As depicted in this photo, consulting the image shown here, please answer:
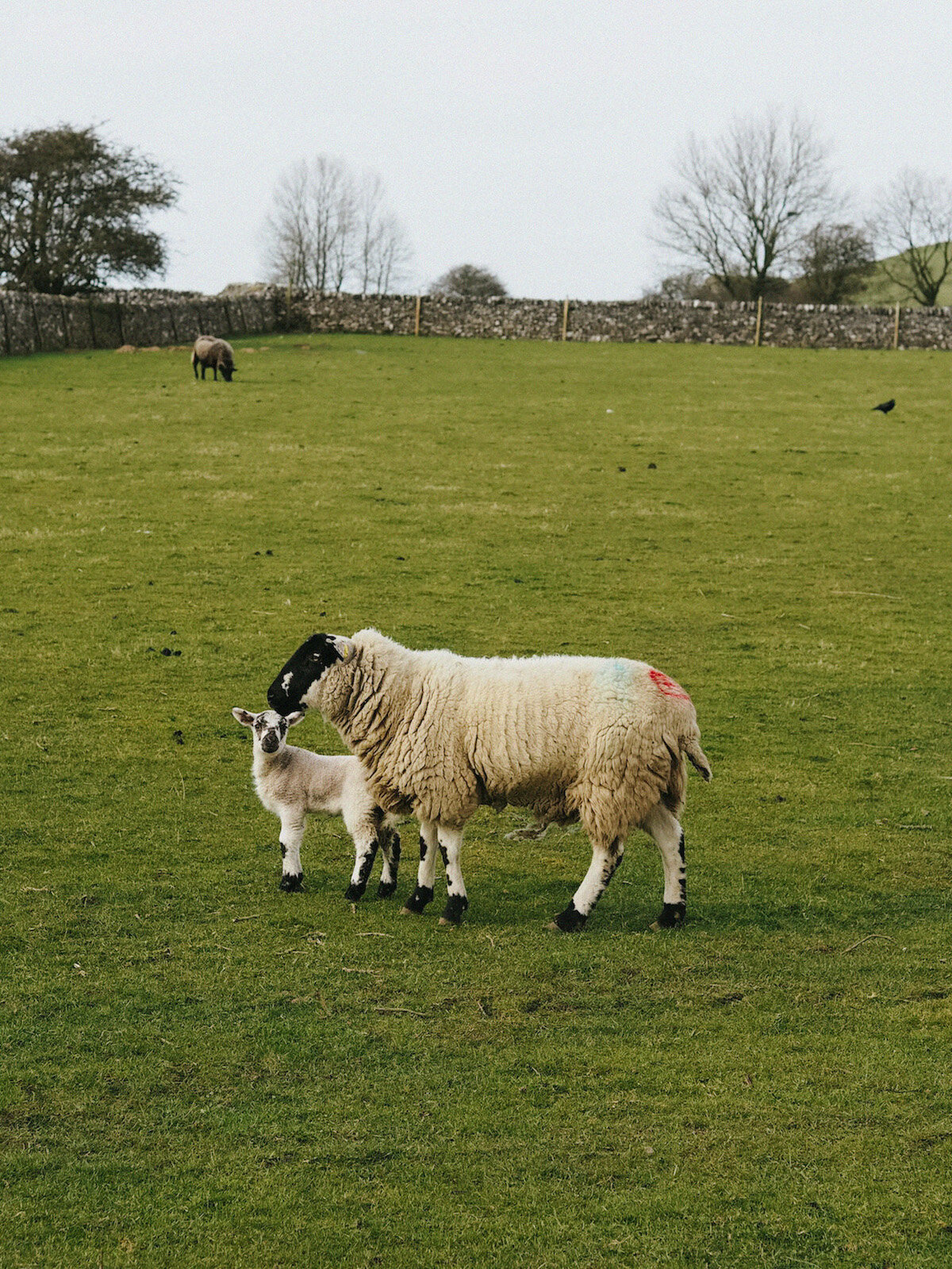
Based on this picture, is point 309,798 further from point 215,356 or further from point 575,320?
point 575,320

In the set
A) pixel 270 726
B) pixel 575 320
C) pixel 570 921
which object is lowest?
pixel 570 921

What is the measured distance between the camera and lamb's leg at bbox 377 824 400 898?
8.02 meters

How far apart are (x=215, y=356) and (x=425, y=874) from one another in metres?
23.9

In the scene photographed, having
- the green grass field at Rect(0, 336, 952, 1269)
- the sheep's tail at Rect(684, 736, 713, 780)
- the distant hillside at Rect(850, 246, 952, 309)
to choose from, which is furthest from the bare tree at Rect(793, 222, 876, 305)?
the sheep's tail at Rect(684, 736, 713, 780)

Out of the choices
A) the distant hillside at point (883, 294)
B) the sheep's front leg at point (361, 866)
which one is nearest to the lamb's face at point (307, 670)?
the sheep's front leg at point (361, 866)

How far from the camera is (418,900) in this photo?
25.1 feet

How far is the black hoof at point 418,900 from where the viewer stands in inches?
300

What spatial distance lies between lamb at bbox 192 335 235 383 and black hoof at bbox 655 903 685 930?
2421 cm

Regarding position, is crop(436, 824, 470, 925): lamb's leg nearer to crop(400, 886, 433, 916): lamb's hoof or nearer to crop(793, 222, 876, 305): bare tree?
crop(400, 886, 433, 916): lamb's hoof

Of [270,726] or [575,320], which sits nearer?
[270,726]

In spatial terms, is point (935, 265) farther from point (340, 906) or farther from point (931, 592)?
point (340, 906)

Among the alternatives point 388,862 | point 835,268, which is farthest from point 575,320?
point 388,862

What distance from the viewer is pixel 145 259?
157ft

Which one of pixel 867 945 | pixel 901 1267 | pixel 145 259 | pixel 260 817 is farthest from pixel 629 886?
pixel 145 259
